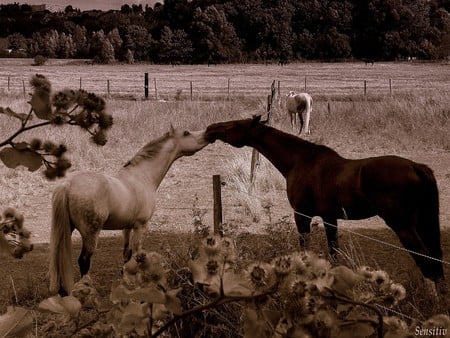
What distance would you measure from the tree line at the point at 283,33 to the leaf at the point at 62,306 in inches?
2157

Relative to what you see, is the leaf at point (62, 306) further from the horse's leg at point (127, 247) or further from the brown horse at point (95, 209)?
the horse's leg at point (127, 247)

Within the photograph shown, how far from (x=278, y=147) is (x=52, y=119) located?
446 cm

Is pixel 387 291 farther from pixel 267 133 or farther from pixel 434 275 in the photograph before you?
pixel 267 133

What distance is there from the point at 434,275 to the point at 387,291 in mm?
3334

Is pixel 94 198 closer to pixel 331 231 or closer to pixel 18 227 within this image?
pixel 331 231

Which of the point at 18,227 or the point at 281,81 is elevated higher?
the point at 18,227

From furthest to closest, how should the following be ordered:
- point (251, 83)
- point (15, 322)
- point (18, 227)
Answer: point (251, 83), point (18, 227), point (15, 322)

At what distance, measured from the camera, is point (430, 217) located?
442cm

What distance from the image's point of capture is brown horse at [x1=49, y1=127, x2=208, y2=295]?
479 cm

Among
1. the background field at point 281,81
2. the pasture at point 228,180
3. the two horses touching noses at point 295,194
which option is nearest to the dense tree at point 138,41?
the background field at point 281,81

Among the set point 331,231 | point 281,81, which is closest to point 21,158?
point 331,231

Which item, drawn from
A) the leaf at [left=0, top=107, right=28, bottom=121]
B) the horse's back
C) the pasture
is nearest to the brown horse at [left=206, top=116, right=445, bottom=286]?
the pasture

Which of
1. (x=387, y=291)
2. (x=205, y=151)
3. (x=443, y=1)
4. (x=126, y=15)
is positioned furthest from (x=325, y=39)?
(x=387, y=291)

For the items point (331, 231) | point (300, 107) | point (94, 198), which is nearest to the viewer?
point (94, 198)
